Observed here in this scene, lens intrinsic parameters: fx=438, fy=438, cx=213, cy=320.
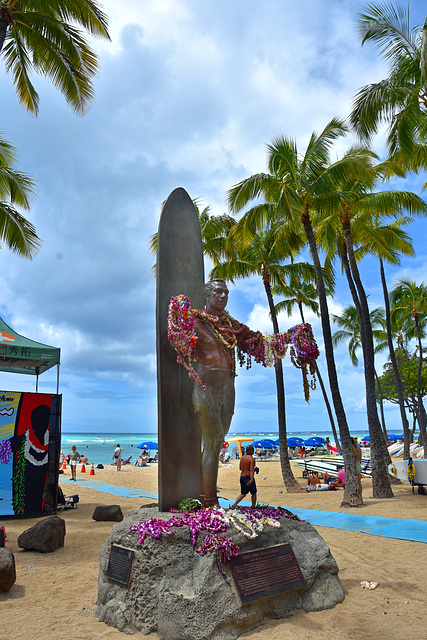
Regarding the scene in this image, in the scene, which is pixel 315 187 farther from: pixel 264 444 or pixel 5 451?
pixel 264 444

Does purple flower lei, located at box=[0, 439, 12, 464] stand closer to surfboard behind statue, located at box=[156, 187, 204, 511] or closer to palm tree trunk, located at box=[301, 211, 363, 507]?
surfboard behind statue, located at box=[156, 187, 204, 511]

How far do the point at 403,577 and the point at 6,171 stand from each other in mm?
12379

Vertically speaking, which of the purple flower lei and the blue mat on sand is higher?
the purple flower lei

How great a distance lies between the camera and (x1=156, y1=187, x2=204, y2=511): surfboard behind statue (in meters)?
4.97

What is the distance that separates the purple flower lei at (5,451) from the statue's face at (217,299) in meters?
6.75

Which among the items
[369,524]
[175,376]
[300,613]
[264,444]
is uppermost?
[175,376]

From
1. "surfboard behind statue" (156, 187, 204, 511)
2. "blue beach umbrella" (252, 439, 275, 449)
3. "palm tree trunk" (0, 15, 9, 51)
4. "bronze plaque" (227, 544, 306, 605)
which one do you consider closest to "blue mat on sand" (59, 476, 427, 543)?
"bronze plaque" (227, 544, 306, 605)

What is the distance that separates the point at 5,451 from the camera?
9594 mm

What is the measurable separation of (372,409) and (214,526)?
31.5 ft

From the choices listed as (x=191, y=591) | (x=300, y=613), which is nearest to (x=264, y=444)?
(x=300, y=613)

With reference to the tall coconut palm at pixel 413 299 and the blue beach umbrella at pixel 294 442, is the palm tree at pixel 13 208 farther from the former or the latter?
the blue beach umbrella at pixel 294 442

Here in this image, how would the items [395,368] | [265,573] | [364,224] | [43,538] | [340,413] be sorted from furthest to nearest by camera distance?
1. [395,368]
2. [364,224]
3. [340,413]
4. [43,538]
5. [265,573]

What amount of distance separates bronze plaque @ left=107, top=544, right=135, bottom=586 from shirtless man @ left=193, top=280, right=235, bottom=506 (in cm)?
108

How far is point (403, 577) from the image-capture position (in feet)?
17.1
